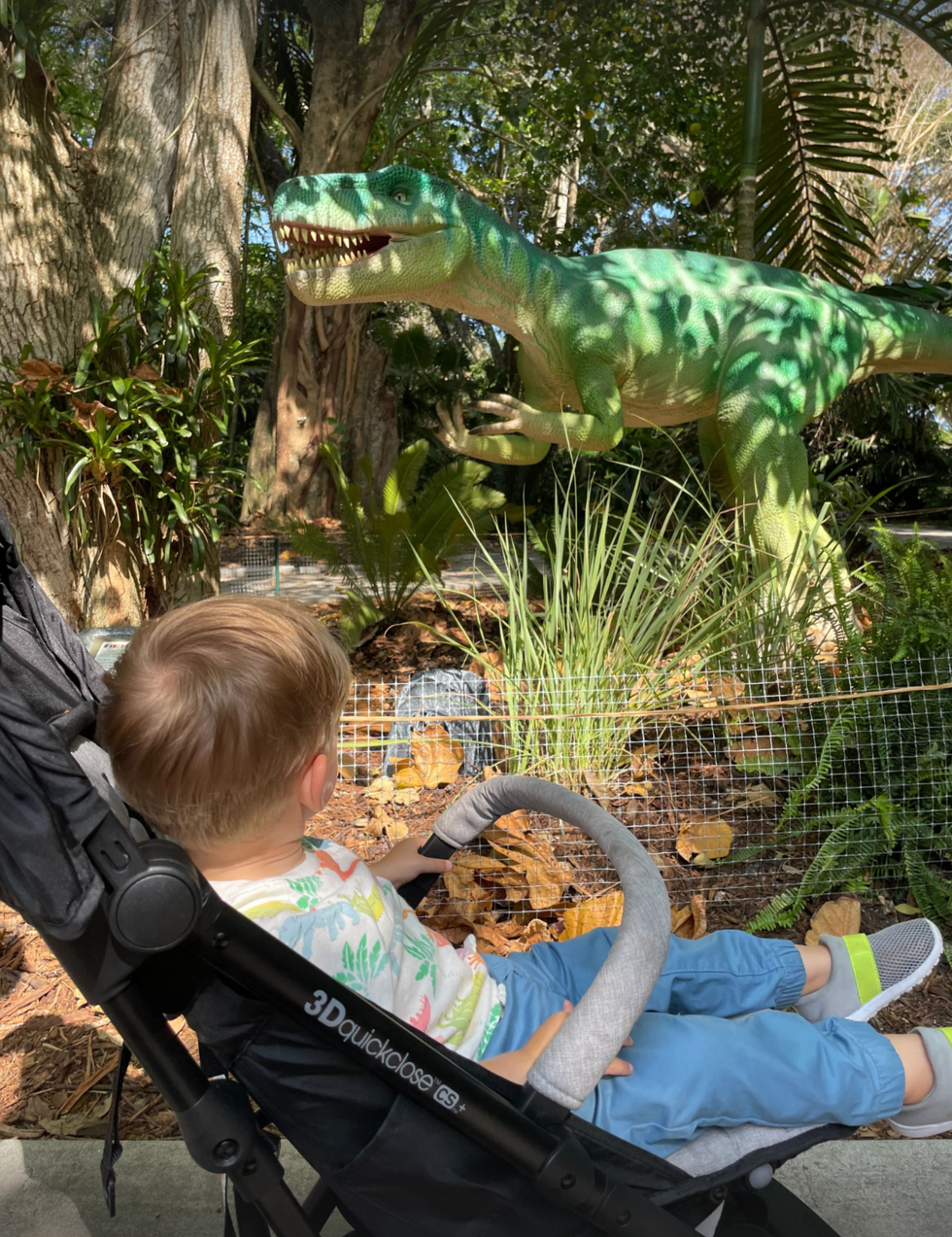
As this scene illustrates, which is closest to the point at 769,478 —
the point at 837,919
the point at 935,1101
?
the point at 837,919

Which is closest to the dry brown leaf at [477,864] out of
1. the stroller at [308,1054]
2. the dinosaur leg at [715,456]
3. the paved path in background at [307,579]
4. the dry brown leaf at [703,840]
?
the dry brown leaf at [703,840]

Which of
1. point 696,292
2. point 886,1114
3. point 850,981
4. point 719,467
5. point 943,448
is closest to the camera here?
point 886,1114

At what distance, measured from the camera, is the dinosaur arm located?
341cm

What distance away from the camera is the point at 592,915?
8.04 ft

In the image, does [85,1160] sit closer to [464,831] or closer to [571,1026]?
[464,831]

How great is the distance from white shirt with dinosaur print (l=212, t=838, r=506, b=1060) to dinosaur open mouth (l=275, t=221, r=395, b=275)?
224cm

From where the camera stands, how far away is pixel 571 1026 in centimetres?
100

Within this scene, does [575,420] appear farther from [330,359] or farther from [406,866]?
[330,359]

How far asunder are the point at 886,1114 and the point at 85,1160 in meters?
1.39

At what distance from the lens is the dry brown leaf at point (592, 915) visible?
8.00ft

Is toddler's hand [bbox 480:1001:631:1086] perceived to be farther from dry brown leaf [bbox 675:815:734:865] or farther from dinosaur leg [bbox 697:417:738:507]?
dinosaur leg [bbox 697:417:738:507]

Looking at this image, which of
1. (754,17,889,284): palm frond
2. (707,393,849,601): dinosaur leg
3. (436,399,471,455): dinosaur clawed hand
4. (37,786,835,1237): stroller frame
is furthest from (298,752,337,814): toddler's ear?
(754,17,889,284): palm frond

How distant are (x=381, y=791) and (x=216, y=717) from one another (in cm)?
212

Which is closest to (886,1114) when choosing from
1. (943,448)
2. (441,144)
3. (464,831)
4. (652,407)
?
(464,831)
